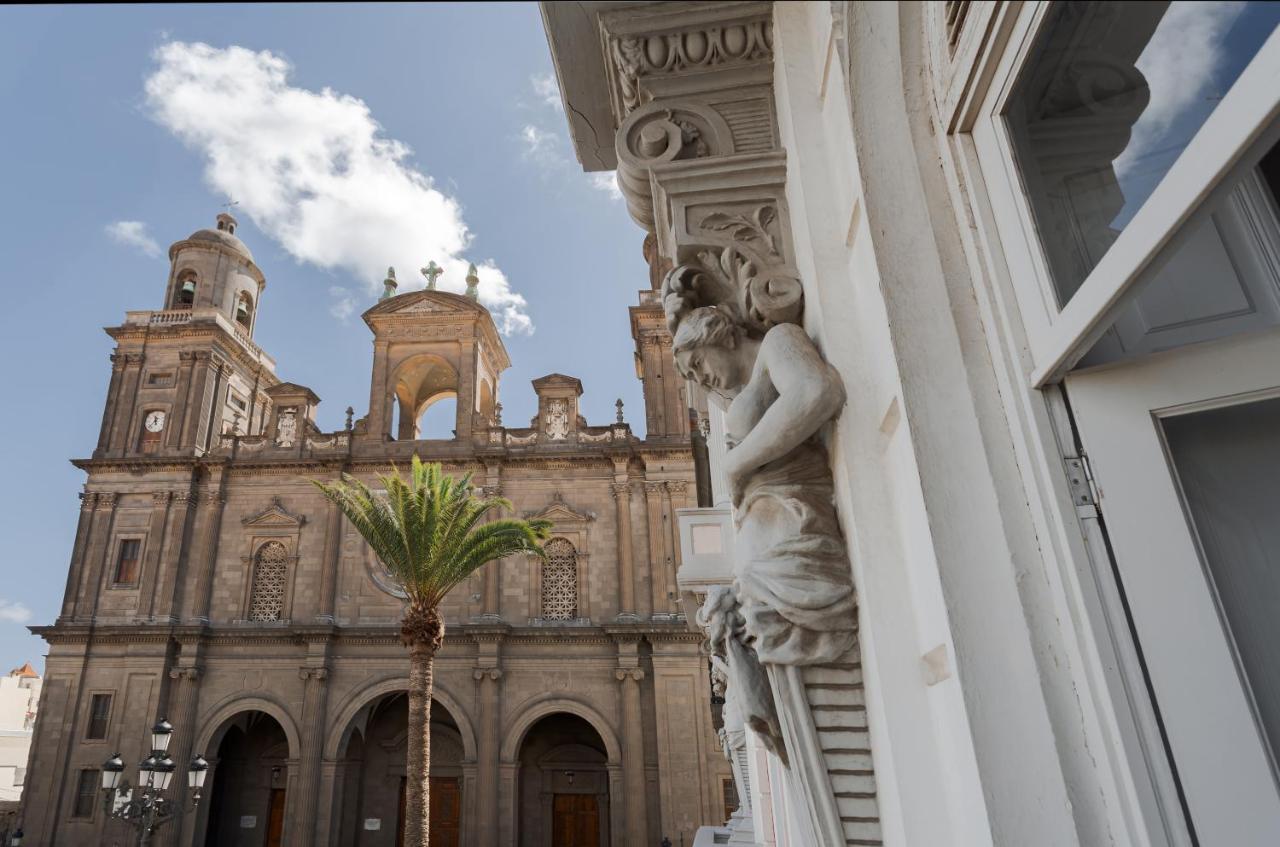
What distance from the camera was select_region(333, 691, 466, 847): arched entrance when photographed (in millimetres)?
22781

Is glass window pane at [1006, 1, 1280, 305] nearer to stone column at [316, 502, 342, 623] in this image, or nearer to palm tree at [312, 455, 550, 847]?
palm tree at [312, 455, 550, 847]

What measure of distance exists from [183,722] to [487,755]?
8.43 m

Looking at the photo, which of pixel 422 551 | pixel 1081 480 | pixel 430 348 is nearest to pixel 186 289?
pixel 430 348

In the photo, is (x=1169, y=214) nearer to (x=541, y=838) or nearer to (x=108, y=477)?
(x=541, y=838)

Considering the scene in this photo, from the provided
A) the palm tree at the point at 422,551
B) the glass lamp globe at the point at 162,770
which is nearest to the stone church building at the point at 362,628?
the palm tree at the point at 422,551

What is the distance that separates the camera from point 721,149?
8.67 feet

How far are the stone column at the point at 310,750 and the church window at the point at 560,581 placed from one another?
6294mm

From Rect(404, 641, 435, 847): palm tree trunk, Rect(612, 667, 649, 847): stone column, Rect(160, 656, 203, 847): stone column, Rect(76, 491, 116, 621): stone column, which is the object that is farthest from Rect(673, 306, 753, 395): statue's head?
Rect(76, 491, 116, 621): stone column

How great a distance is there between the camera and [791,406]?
1.98 metres

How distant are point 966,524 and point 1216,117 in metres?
0.79

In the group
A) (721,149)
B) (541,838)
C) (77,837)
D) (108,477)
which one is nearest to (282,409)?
(108,477)

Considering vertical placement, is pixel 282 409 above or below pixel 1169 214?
above

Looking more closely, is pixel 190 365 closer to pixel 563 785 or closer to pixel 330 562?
pixel 330 562

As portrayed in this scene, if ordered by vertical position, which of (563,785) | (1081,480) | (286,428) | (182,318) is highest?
(182,318)
